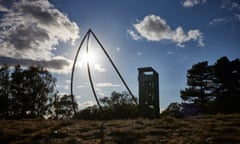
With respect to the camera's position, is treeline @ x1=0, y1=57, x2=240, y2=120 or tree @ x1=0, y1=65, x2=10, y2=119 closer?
treeline @ x1=0, y1=57, x2=240, y2=120

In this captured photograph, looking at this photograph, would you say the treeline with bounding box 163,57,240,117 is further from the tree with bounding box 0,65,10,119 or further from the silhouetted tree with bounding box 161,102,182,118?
the tree with bounding box 0,65,10,119

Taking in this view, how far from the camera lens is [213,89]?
3616 cm

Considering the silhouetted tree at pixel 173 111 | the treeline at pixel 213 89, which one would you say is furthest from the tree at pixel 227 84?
the silhouetted tree at pixel 173 111

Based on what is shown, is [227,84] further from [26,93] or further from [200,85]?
[26,93]

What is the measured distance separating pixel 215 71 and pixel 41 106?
35.5 metres

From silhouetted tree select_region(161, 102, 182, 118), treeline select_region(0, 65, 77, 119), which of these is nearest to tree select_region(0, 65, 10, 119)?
treeline select_region(0, 65, 77, 119)

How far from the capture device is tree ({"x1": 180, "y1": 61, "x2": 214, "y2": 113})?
36406 mm

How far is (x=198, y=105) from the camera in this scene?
119 ft

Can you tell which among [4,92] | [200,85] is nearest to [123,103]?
[200,85]

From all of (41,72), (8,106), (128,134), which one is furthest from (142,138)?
(41,72)

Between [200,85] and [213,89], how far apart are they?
2.19 metres

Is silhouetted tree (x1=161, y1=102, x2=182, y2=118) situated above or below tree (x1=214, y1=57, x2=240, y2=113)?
below

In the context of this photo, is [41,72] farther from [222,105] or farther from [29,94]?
[222,105]

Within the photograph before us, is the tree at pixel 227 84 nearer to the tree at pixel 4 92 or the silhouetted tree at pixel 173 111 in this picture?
the silhouetted tree at pixel 173 111
